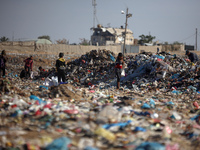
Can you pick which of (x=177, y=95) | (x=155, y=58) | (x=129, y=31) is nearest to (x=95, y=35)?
(x=129, y=31)

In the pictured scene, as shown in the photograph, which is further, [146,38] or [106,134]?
[146,38]

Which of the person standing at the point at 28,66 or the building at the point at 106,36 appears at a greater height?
the building at the point at 106,36

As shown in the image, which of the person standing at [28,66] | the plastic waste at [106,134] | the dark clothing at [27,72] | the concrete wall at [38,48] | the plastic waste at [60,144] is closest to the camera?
the plastic waste at [60,144]

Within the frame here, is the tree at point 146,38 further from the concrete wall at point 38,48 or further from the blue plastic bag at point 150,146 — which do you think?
the blue plastic bag at point 150,146

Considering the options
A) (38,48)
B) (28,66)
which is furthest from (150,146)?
(38,48)

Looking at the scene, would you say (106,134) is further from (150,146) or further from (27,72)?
(27,72)

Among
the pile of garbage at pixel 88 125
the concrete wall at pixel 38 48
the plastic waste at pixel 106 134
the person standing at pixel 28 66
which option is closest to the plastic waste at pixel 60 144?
the pile of garbage at pixel 88 125

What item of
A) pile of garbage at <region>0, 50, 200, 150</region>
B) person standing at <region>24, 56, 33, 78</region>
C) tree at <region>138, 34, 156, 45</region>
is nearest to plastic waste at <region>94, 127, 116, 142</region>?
pile of garbage at <region>0, 50, 200, 150</region>

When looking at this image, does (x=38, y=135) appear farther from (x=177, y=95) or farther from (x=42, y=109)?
(x=177, y=95)

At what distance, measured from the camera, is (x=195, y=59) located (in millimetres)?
9672

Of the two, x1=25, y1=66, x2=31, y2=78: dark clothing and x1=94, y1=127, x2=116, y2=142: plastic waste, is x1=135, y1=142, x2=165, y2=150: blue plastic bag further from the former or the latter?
x1=25, y1=66, x2=31, y2=78: dark clothing

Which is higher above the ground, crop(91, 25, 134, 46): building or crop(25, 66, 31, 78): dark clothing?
crop(91, 25, 134, 46): building

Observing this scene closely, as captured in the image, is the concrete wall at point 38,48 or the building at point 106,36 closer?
the concrete wall at point 38,48

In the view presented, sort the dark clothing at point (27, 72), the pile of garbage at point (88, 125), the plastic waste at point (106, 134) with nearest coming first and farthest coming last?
1. the pile of garbage at point (88, 125)
2. the plastic waste at point (106, 134)
3. the dark clothing at point (27, 72)
